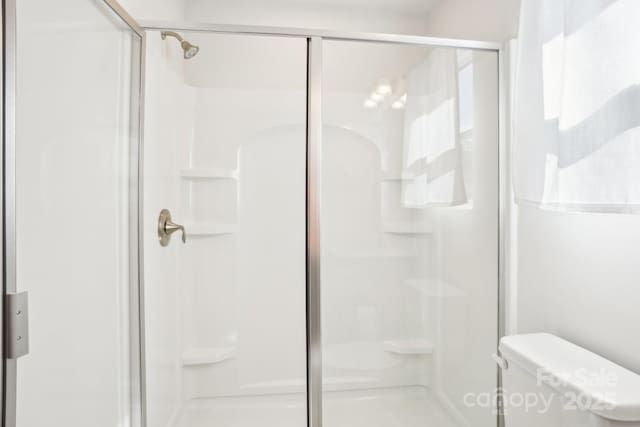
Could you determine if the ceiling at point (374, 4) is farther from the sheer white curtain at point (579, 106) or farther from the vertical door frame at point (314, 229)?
the sheer white curtain at point (579, 106)

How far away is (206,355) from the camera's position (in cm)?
148

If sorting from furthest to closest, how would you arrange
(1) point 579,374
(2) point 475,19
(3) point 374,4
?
1. (3) point 374,4
2. (2) point 475,19
3. (1) point 579,374

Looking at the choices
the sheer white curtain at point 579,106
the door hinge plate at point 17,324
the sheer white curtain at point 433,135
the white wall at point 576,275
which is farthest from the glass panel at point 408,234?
the door hinge plate at point 17,324

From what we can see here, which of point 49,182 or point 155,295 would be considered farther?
point 155,295

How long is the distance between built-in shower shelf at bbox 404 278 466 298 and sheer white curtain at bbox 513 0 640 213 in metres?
0.45

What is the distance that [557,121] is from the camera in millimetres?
1150

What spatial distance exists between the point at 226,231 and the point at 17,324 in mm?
729

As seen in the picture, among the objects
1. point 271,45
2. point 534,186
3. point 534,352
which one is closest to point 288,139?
point 271,45

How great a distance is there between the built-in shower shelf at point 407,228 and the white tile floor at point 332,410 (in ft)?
1.99

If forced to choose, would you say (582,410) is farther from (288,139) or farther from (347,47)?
(347,47)

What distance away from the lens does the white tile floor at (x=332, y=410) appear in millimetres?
1497

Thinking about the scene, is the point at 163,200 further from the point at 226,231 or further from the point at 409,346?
the point at 409,346

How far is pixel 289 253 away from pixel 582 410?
963 millimetres

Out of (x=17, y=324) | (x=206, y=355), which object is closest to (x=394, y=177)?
(x=206, y=355)
